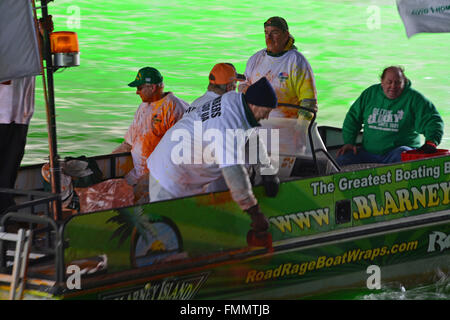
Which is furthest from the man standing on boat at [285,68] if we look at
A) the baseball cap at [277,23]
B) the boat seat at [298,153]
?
the boat seat at [298,153]

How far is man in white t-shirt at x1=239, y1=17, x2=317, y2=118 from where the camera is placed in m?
7.42

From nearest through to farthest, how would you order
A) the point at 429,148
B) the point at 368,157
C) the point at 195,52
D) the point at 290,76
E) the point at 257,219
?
the point at 257,219 < the point at 429,148 < the point at 290,76 < the point at 368,157 < the point at 195,52

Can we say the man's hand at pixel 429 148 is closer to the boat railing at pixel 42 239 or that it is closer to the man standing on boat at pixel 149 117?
the man standing on boat at pixel 149 117

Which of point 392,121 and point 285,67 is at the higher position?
point 285,67

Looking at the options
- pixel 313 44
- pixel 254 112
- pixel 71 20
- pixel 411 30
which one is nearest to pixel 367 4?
pixel 313 44

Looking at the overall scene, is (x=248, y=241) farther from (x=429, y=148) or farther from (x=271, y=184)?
(x=429, y=148)

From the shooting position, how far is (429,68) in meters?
25.6

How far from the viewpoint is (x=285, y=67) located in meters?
7.51

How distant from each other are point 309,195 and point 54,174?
1.79 metres

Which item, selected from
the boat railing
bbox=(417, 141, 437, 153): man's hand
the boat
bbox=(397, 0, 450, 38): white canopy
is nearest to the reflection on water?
bbox=(397, 0, 450, 38): white canopy

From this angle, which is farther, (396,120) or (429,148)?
(396,120)

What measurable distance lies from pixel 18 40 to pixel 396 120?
343cm

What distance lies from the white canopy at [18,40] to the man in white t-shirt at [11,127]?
101cm

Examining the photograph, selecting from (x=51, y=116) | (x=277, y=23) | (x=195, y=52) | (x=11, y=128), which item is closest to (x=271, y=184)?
(x=51, y=116)
